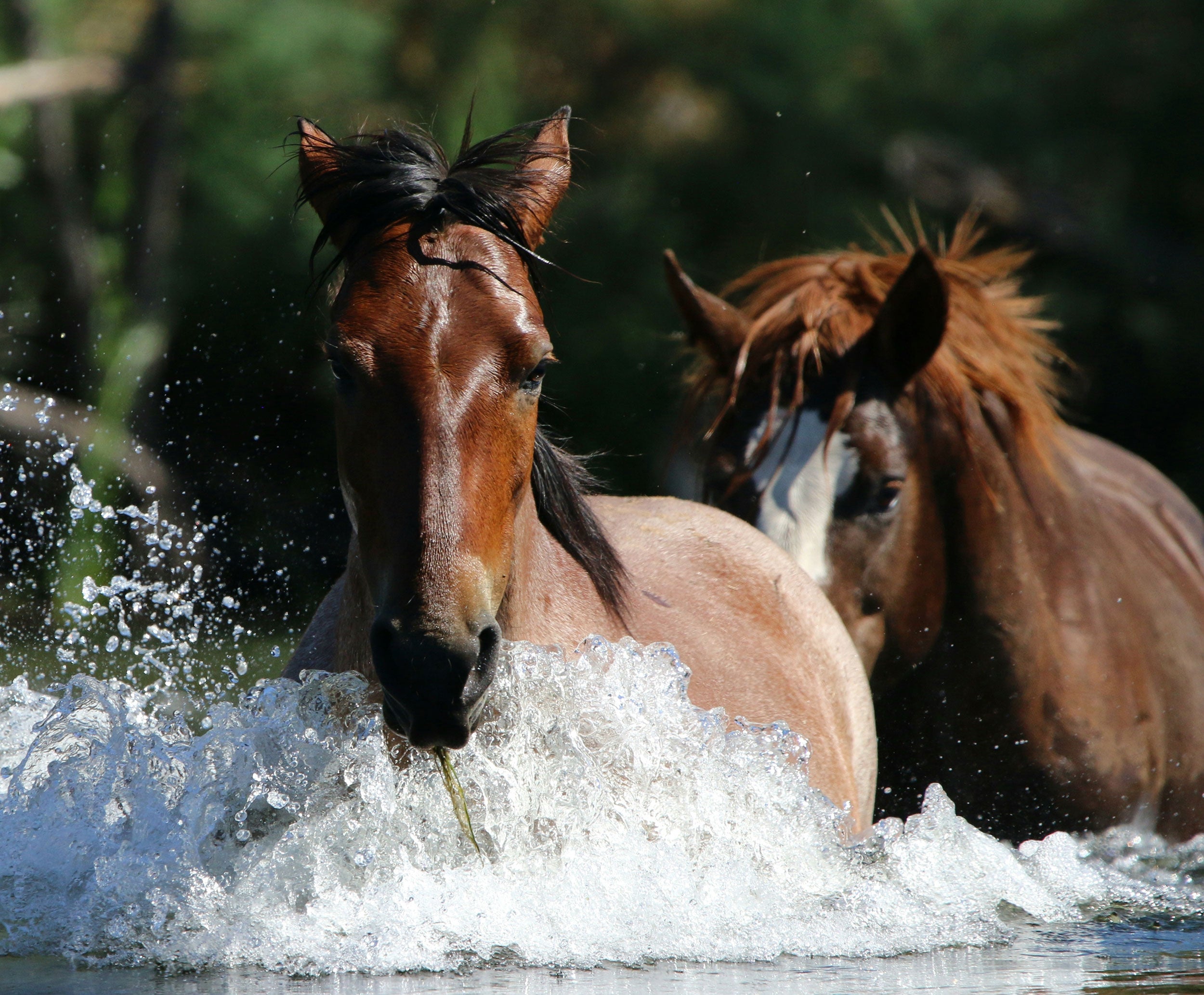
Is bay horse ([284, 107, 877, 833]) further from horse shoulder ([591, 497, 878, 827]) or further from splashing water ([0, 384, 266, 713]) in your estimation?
splashing water ([0, 384, 266, 713])

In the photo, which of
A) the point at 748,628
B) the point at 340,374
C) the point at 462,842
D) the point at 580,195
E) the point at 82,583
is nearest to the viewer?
the point at 340,374

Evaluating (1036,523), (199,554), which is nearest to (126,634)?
(1036,523)

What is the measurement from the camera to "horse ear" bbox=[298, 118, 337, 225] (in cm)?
253

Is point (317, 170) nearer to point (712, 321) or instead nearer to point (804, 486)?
point (804, 486)

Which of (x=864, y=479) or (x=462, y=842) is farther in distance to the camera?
(x=864, y=479)

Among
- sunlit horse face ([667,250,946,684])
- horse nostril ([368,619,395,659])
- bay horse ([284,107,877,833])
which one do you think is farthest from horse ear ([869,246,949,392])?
horse nostril ([368,619,395,659])

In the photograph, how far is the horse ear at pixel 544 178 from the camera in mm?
2547

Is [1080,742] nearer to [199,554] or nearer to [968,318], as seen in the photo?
[968,318]

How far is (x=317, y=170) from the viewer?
256 centimetres

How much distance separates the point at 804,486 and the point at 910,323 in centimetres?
59

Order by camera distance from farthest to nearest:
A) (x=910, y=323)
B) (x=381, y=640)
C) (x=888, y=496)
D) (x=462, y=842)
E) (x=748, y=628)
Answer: (x=910, y=323), (x=888, y=496), (x=748, y=628), (x=462, y=842), (x=381, y=640)

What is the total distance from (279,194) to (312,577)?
2.76 metres

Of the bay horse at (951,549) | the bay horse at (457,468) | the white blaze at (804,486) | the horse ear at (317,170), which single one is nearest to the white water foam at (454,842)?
the bay horse at (457,468)

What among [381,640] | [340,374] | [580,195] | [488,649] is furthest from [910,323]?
[580,195]
